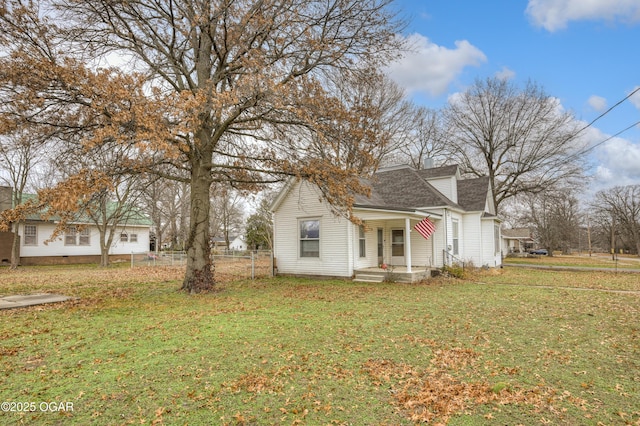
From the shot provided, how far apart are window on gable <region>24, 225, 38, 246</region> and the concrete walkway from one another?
17818 millimetres

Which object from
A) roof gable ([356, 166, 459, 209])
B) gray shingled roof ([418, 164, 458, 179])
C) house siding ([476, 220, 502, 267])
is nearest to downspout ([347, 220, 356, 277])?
roof gable ([356, 166, 459, 209])

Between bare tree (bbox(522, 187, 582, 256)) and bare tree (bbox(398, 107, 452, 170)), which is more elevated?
bare tree (bbox(398, 107, 452, 170))

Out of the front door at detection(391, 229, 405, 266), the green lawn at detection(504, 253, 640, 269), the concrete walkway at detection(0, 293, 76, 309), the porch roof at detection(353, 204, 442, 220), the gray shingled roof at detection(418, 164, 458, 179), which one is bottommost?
the green lawn at detection(504, 253, 640, 269)

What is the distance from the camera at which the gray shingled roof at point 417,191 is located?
1739 cm

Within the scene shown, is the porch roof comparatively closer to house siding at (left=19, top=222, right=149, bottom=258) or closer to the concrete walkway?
the concrete walkway

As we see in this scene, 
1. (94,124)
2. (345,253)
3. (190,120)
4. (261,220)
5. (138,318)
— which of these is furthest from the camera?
(261,220)

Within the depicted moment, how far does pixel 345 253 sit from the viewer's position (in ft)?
47.3

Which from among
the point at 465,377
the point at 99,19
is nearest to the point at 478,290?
the point at 465,377

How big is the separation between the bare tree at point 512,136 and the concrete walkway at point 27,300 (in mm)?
29164

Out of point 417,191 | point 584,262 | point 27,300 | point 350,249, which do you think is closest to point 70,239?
point 27,300

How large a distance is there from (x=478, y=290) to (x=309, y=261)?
22.8 ft

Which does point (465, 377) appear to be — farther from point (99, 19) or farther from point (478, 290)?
point (99, 19)

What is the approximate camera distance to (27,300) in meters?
9.41

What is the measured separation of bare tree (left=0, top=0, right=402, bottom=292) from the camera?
7836 millimetres
